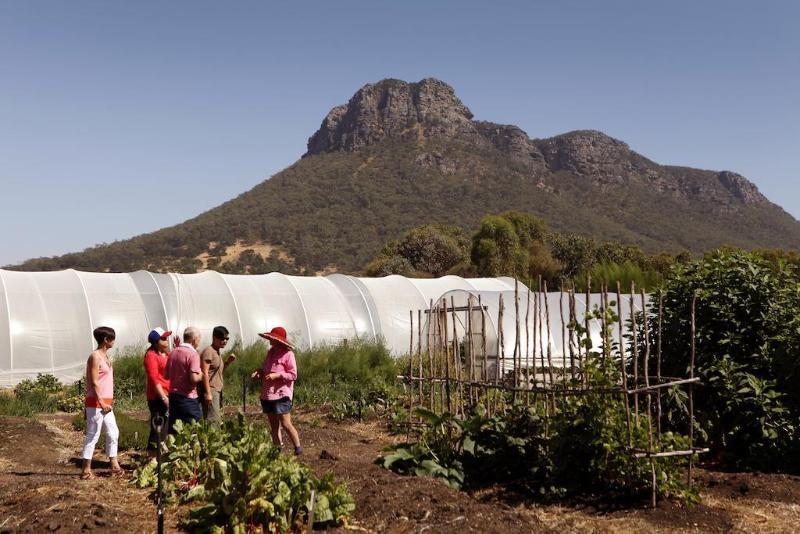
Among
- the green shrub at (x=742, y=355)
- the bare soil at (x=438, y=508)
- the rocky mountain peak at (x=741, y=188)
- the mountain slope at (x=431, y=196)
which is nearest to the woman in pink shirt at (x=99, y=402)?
the bare soil at (x=438, y=508)

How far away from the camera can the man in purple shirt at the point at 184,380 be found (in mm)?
7156

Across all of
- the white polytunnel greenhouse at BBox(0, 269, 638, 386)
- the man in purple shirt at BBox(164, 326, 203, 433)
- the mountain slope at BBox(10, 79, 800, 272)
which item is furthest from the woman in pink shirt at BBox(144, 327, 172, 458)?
the mountain slope at BBox(10, 79, 800, 272)

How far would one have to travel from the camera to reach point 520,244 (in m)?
39.5

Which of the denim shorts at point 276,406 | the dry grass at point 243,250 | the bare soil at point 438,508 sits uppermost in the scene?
the dry grass at point 243,250

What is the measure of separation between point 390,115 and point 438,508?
7518 centimetres

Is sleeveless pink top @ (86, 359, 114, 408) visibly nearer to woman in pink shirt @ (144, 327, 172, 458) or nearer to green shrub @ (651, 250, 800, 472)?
woman in pink shirt @ (144, 327, 172, 458)

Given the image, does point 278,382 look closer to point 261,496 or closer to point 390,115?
point 261,496

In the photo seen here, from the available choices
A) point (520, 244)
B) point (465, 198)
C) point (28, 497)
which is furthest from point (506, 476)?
point (465, 198)

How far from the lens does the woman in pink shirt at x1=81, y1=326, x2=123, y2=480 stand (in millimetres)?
6891

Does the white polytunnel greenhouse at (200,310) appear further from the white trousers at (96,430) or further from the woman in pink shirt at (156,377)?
the white trousers at (96,430)

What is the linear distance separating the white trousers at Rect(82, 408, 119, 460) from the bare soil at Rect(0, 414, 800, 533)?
257 mm

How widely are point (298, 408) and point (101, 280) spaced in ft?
24.0

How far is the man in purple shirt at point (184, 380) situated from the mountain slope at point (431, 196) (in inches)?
1487

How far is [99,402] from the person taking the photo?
7.00m
